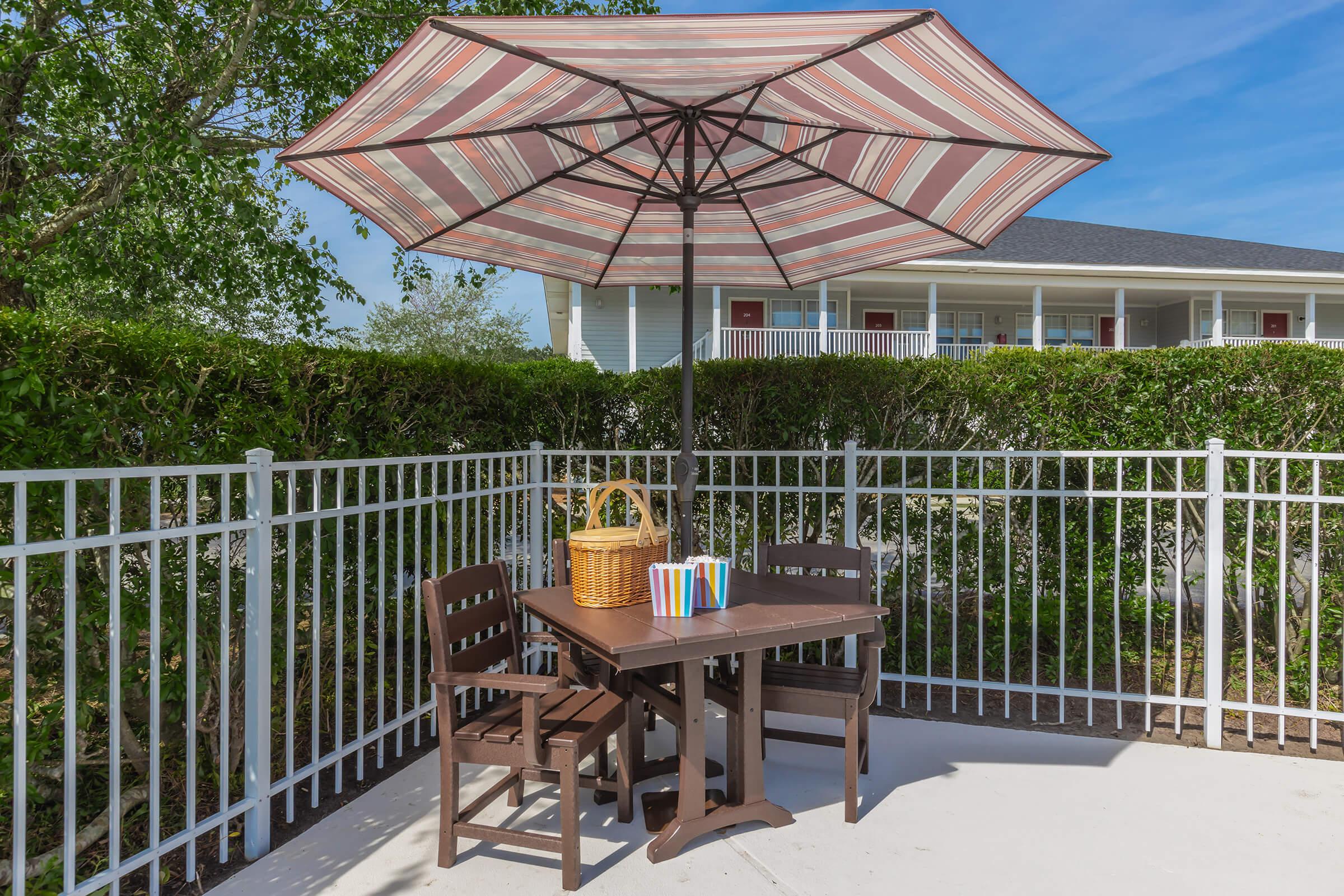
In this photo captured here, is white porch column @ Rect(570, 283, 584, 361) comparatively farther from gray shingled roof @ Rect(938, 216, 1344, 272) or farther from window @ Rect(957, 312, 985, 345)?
window @ Rect(957, 312, 985, 345)

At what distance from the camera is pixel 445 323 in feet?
97.1

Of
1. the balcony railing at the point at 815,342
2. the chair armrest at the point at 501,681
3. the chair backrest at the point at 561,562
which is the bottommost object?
the chair armrest at the point at 501,681

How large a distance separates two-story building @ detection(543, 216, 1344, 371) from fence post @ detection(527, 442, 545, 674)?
9.68 m

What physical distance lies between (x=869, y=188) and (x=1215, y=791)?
3.12 m

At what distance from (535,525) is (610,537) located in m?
1.97

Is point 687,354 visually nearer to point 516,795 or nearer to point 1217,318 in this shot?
point 516,795

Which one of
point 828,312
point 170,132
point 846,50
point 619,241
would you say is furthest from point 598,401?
point 828,312

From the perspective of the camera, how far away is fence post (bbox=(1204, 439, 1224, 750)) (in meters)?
3.52

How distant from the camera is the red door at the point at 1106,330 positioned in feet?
60.5

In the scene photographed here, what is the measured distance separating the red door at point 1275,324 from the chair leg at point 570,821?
23031 mm

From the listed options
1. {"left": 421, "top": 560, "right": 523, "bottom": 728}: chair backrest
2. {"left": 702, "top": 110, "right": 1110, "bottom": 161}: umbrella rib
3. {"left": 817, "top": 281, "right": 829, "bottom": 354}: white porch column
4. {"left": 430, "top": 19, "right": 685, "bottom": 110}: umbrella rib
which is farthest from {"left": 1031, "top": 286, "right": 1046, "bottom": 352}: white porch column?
{"left": 421, "top": 560, "right": 523, "bottom": 728}: chair backrest

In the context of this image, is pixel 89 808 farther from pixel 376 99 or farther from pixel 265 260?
pixel 265 260

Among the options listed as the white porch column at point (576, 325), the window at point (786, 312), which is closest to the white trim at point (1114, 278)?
the window at point (786, 312)

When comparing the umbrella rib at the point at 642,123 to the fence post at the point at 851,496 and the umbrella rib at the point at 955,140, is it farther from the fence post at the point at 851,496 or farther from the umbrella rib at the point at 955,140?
the fence post at the point at 851,496
